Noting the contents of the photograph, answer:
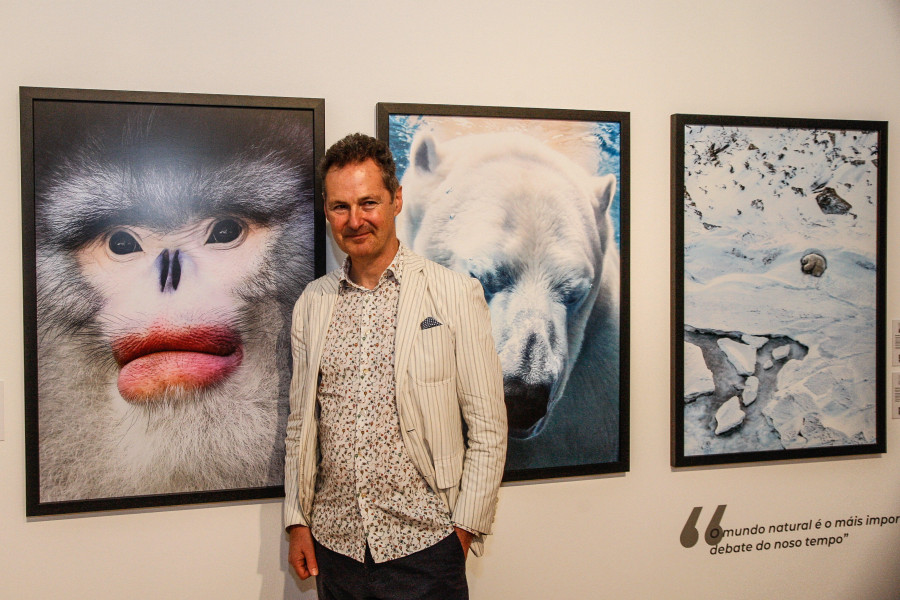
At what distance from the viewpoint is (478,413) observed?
1.52 metres

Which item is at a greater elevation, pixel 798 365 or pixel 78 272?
pixel 78 272

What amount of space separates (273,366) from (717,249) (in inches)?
55.7

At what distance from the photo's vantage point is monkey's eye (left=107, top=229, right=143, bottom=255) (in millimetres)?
1681

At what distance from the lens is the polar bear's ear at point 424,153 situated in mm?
1810

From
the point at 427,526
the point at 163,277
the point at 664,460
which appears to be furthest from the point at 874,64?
the point at 163,277

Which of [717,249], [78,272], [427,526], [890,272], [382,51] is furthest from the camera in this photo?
[890,272]

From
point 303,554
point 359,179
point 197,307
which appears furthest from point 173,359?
point 359,179

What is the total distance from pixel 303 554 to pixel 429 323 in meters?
0.67

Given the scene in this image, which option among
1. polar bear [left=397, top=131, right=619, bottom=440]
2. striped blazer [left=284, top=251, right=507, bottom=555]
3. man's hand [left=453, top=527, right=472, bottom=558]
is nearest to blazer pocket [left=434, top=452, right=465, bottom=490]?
striped blazer [left=284, top=251, right=507, bottom=555]

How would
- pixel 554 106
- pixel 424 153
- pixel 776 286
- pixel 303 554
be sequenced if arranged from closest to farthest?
pixel 303 554 < pixel 424 153 < pixel 554 106 < pixel 776 286

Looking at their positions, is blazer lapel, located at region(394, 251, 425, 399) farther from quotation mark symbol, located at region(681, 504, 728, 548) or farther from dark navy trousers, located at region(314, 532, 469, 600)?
quotation mark symbol, located at region(681, 504, 728, 548)

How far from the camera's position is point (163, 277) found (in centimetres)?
171

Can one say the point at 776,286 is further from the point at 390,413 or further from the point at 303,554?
the point at 303,554

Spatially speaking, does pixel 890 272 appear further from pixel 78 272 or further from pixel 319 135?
pixel 78 272
